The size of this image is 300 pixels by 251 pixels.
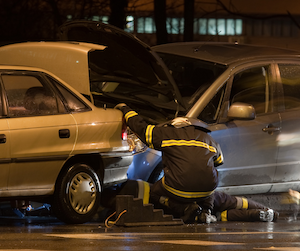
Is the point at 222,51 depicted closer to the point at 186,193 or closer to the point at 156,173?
the point at 156,173

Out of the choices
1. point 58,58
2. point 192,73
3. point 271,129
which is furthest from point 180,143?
point 192,73

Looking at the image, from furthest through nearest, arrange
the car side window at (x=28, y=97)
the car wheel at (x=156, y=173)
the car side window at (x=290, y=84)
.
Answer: the car side window at (x=290, y=84)
the car wheel at (x=156, y=173)
the car side window at (x=28, y=97)

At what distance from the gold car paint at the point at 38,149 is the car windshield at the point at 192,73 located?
1681 millimetres

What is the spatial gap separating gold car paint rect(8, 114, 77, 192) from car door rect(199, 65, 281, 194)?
64.4 inches

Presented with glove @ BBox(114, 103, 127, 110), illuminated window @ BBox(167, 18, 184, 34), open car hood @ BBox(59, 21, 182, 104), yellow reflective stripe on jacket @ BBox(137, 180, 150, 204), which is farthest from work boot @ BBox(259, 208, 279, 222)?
Answer: illuminated window @ BBox(167, 18, 184, 34)

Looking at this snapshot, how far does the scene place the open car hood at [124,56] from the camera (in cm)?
666

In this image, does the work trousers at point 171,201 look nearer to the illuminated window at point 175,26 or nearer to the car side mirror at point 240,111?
the car side mirror at point 240,111

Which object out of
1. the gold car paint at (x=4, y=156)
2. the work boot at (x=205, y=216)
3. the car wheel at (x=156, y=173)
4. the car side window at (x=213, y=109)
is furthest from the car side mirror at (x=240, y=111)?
the gold car paint at (x=4, y=156)

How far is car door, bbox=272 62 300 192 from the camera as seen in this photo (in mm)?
7141

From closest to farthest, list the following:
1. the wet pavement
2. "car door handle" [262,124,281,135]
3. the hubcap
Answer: the wet pavement, the hubcap, "car door handle" [262,124,281,135]

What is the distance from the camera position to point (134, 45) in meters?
6.66

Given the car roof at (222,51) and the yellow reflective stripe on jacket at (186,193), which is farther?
the car roof at (222,51)

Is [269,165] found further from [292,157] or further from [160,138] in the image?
[160,138]

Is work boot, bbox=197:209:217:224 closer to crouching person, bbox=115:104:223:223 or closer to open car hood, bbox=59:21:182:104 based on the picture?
crouching person, bbox=115:104:223:223
